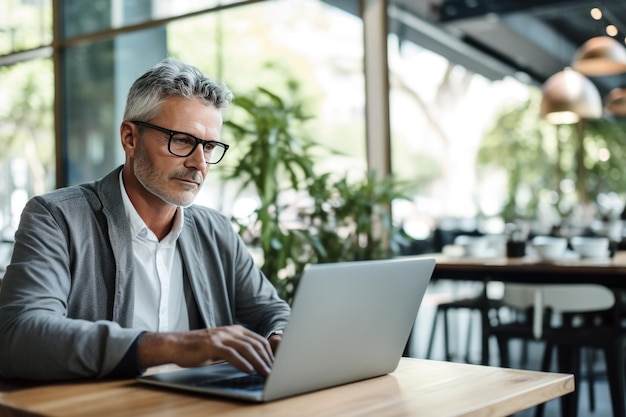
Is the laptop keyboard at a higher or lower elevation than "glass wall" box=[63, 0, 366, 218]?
lower

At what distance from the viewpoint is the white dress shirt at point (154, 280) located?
6.09 ft

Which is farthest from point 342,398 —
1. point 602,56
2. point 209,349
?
point 602,56

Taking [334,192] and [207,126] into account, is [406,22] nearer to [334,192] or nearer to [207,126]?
[334,192]

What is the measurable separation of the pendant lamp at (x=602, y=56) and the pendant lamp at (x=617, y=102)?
2097 millimetres

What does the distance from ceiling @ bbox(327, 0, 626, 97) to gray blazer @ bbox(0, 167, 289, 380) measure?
3.59m

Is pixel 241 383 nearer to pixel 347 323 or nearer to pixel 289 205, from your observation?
pixel 347 323

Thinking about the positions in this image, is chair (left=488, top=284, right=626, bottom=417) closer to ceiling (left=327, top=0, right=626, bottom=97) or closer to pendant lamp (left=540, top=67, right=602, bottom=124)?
ceiling (left=327, top=0, right=626, bottom=97)

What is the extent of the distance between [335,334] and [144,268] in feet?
2.12

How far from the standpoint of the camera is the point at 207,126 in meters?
1.80

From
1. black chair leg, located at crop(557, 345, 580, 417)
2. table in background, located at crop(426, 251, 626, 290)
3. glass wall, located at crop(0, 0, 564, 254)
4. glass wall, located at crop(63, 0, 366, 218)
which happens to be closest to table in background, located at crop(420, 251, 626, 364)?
table in background, located at crop(426, 251, 626, 290)

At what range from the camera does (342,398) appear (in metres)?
1.36

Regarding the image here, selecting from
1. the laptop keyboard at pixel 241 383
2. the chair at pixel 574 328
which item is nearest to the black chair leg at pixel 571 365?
the chair at pixel 574 328

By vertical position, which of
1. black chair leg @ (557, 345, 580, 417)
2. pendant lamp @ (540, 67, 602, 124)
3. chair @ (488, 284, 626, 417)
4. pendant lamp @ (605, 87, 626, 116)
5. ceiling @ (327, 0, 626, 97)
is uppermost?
ceiling @ (327, 0, 626, 97)

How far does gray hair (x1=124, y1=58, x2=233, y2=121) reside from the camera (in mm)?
1793
